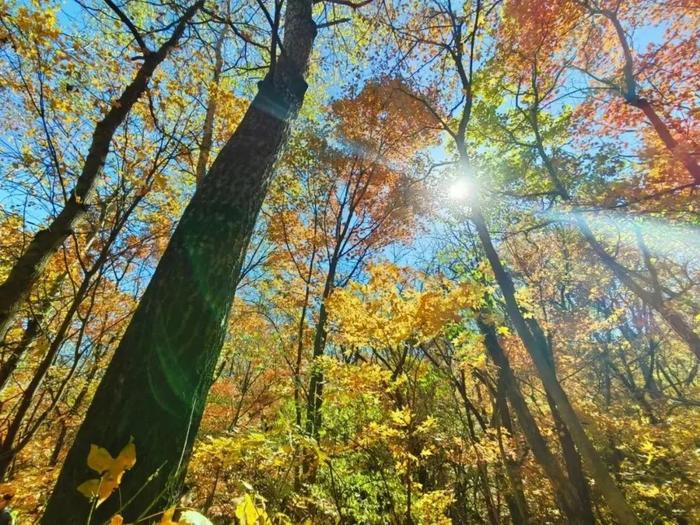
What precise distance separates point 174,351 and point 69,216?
2.82 m

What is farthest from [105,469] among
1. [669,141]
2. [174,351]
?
[669,141]

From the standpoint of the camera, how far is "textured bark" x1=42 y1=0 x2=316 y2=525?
1.21 metres

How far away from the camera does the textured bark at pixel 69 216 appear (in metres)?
2.90

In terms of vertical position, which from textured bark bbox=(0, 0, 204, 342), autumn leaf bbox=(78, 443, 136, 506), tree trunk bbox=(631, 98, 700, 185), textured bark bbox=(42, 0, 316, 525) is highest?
tree trunk bbox=(631, 98, 700, 185)

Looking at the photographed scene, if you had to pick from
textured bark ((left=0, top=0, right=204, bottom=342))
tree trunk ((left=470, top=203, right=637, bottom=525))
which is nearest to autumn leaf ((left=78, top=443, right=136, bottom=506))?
textured bark ((left=0, top=0, right=204, bottom=342))

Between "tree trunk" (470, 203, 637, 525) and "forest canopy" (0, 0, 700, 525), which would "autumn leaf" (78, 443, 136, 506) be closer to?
"forest canopy" (0, 0, 700, 525)

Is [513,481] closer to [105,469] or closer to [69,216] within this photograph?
[105,469]

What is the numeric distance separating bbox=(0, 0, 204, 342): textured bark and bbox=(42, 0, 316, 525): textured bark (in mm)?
1732

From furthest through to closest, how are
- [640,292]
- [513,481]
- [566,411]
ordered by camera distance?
[640,292], [513,481], [566,411]

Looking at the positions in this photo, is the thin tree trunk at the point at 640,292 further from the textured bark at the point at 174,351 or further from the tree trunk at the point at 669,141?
the textured bark at the point at 174,351

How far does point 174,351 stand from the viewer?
1.41 metres

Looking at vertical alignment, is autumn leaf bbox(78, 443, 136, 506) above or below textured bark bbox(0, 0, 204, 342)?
below

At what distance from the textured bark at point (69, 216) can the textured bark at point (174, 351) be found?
173 centimetres

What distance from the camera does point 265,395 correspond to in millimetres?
12539
